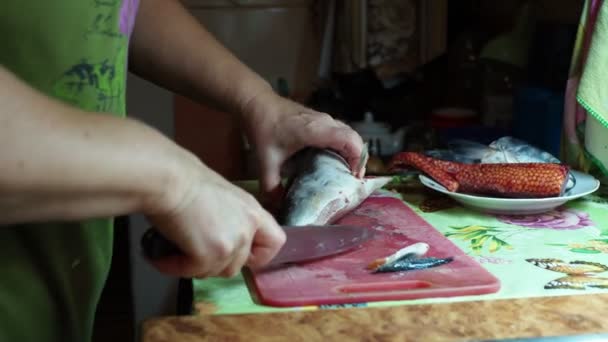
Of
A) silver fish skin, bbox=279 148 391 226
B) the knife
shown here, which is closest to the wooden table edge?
the knife

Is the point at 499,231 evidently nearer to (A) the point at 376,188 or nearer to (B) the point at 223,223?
(A) the point at 376,188

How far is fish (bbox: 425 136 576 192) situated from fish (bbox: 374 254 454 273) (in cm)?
33

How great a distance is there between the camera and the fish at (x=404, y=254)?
31.0 inches

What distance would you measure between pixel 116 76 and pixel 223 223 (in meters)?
0.27

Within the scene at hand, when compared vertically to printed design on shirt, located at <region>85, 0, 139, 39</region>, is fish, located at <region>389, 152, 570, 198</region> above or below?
below

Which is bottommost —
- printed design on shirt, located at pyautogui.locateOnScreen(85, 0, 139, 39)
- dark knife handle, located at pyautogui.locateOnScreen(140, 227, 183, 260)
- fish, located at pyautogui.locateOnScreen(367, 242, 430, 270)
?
fish, located at pyautogui.locateOnScreen(367, 242, 430, 270)

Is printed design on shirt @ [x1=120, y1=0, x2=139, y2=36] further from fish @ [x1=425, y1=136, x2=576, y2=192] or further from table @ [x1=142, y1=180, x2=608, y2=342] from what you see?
fish @ [x1=425, y1=136, x2=576, y2=192]

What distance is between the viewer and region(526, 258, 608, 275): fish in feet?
2.61

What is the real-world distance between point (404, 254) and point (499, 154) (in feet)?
1.18

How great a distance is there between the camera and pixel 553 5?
5.68 feet

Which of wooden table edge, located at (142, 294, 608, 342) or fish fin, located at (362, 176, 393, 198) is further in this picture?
fish fin, located at (362, 176, 393, 198)

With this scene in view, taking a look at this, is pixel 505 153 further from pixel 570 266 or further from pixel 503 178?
pixel 570 266

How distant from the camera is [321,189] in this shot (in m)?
0.93

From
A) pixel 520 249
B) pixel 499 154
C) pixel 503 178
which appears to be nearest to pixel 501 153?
pixel 499 154
